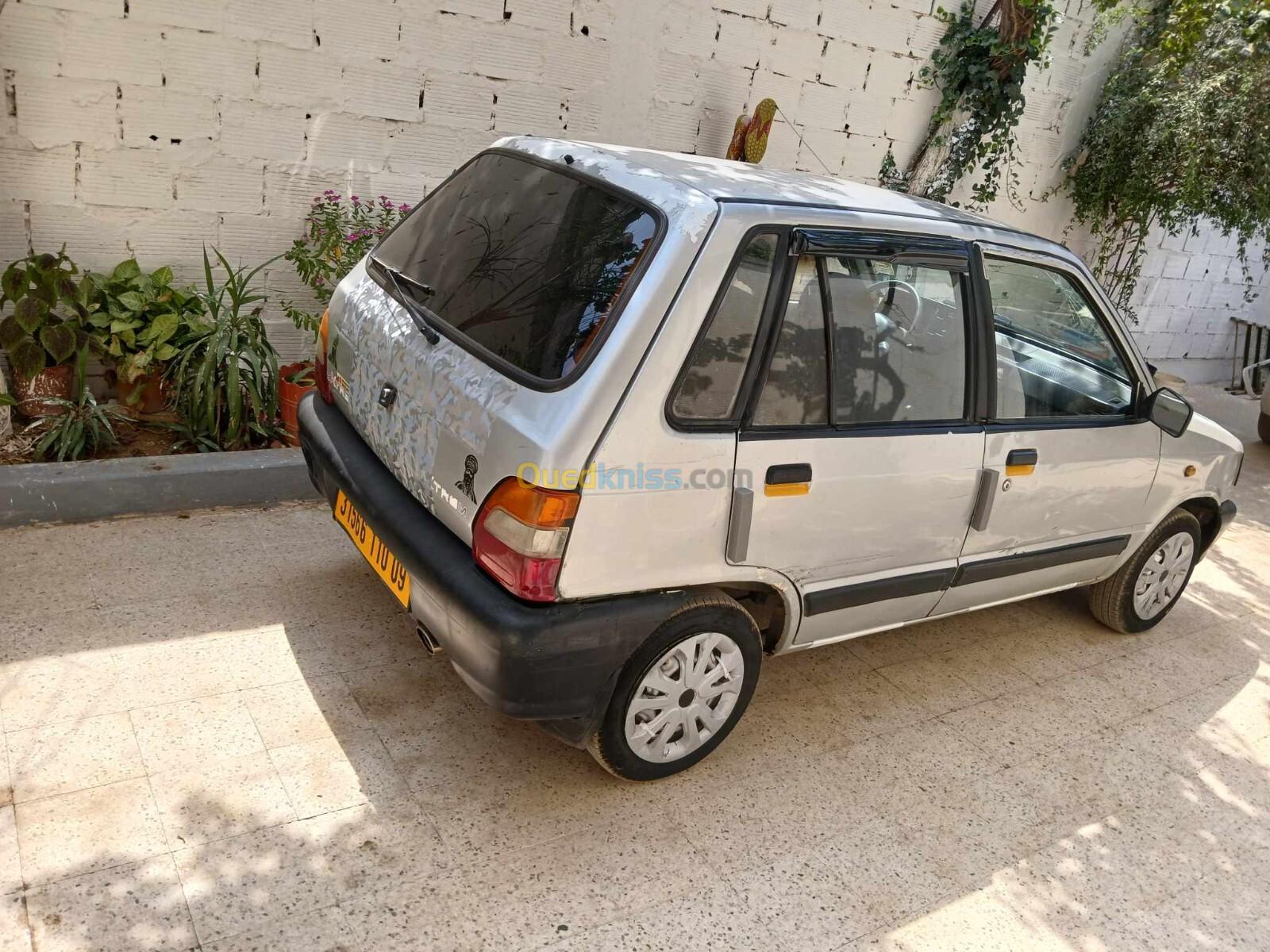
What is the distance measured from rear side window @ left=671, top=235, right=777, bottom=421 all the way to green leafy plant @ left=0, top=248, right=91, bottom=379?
3.31 m

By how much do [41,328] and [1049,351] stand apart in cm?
430

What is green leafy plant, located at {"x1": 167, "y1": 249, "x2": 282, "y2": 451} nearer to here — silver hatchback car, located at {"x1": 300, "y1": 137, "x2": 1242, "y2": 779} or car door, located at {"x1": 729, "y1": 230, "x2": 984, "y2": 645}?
silver hatchback car, located at {"x1": 300, "y1": 137, "x2": 1242, "y2": 779}

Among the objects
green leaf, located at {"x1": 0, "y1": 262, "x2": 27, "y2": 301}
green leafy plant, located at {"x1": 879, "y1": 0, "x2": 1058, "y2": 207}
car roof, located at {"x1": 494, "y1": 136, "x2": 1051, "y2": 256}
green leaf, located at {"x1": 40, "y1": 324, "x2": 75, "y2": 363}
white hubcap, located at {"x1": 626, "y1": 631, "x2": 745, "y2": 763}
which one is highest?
green leafy plant, located at {"x1": 879, "y1": 0, "x2": 1058, "y2": 207}

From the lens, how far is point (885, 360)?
10.3ft

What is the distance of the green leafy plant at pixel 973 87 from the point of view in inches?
283

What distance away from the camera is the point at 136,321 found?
469cm

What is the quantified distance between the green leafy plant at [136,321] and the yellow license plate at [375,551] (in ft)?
6.45

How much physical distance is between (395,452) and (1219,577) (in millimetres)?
4822

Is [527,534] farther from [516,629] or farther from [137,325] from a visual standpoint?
[137,325]

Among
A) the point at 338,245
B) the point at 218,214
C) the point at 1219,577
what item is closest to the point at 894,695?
the point at 1219,577

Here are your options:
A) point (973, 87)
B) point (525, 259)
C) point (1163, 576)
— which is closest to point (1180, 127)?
point (973, 87)

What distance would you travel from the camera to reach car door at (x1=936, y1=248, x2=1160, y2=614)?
3.45 meters

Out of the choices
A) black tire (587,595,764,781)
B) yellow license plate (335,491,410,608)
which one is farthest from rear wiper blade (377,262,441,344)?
black tire (587,595,764,781)

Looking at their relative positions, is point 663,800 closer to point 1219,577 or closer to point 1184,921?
point 1184,921
